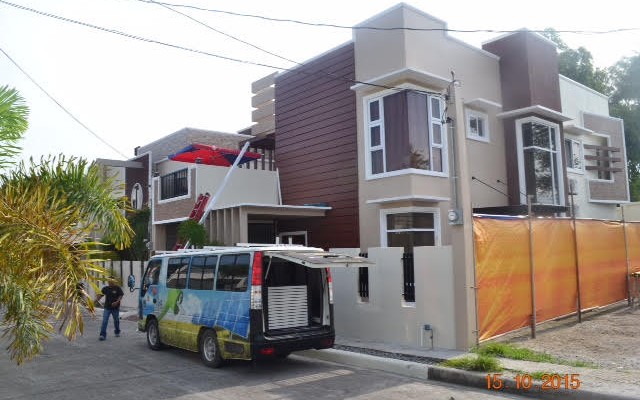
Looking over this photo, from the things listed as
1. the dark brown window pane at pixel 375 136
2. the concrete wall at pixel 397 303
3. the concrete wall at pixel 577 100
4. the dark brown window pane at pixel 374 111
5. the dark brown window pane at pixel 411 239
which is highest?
the concrete wall at pixel 577 100

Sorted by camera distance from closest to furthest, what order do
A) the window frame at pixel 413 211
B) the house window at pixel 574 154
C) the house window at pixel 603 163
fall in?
the window frame at pixel 413 211 < the house window at pixel 574 154 < the house window at pixel 603 163

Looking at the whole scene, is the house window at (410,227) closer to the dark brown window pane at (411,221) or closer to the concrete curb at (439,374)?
the dark brown window pane at (411,221)

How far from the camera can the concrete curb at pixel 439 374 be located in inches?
252

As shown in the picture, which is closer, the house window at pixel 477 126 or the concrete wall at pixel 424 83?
the concrete wall at pixel 424 83

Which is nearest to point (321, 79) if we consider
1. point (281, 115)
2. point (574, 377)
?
point (281, 115)

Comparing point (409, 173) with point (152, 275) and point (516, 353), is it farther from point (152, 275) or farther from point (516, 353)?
point (152, 275)

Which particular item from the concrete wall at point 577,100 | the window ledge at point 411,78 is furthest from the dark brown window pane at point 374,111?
the concrete wall at point 577,100

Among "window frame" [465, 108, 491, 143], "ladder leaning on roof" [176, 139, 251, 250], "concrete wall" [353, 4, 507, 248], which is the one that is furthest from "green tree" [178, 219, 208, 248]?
"window frame" [465, 108, 491, 143]

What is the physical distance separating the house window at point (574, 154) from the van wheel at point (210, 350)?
15.9 metres

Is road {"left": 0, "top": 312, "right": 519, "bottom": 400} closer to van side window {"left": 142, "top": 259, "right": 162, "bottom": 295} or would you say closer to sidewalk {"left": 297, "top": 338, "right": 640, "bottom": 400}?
sidewalk {"left": 297, "top": 338, "right": 640, "bottom": 400}

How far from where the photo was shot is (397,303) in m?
9.96

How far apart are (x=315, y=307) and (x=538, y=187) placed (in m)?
9.87

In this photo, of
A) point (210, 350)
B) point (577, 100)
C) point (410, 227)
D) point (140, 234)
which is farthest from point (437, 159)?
point (140, 234)

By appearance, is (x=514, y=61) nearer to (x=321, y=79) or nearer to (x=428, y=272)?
(x=321, y=79)
